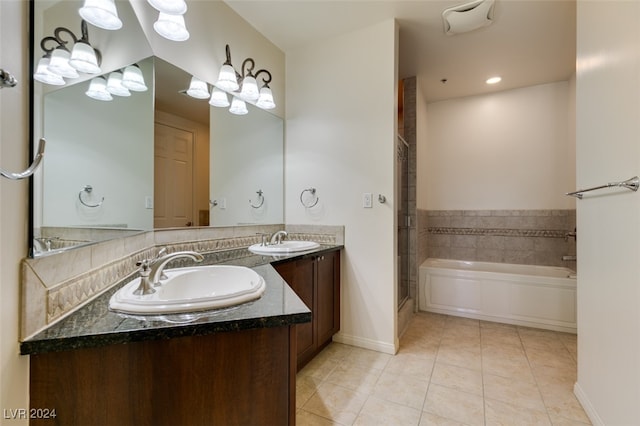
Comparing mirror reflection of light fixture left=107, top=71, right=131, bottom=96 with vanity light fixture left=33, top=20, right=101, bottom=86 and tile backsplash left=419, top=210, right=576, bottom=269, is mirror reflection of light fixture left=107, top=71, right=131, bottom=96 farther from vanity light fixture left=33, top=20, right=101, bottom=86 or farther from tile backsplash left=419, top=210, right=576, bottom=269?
tile backsplash left=419, top=210, right=576, bottom=269

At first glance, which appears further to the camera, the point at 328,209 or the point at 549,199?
the point at 549,199

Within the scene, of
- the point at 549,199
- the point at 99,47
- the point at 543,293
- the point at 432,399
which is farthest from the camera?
the point at 549,199

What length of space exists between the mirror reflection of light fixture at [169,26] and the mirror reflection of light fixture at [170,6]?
0.10 m

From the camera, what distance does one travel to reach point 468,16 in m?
2.09

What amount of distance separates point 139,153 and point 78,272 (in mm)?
791

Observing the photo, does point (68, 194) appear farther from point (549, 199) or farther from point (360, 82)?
point (549, 199)

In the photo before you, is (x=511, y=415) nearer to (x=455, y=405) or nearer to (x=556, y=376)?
(x=455, y=405)

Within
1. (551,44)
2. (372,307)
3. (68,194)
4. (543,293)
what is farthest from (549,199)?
(68,194)

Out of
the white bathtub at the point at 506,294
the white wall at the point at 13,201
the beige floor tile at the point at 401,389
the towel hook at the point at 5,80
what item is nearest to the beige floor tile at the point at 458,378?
the beige floor tile at the point at 401,389

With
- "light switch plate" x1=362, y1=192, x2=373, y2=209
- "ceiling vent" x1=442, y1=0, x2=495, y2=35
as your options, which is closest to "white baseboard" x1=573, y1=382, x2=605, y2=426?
"light switch plate" x1=362, y1=192, x2=373, y2=209

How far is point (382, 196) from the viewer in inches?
87.0

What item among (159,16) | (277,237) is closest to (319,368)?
(277,237)

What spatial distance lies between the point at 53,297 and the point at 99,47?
944 mm

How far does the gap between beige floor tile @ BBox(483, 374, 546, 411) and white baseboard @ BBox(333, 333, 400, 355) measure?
2.06ft
